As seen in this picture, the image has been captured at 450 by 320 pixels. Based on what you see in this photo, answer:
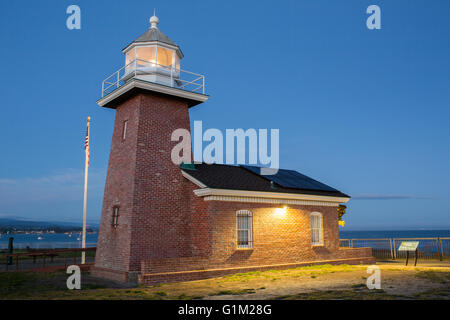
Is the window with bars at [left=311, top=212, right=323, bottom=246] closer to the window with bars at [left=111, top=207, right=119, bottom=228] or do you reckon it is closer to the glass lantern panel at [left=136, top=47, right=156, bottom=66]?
the window with bars at [left=111, top=207, right=119, bottom=228]

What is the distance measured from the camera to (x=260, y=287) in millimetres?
10648

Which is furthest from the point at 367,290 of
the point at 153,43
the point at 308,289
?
the point at 153,43

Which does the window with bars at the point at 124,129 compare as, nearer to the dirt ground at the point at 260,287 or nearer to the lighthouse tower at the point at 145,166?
the lighthouse tower at the point at 145,166

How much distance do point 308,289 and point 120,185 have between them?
862cm

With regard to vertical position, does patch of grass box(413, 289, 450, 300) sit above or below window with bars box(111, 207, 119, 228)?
below

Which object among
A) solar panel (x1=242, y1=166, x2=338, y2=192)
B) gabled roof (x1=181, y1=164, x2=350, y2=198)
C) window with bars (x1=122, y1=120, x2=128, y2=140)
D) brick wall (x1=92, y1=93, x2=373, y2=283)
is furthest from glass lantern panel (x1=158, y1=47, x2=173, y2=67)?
solar panel (x1=242, y1=166, x2=338, y2=192)

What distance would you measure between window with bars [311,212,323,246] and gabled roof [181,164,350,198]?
3.60 feet

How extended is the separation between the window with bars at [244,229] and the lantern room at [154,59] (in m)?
6.23

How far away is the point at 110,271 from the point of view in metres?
14.0

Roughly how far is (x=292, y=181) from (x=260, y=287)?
856cm

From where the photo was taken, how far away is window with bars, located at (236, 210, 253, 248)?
14.8 metres

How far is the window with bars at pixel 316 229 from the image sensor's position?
1739 centimetres
